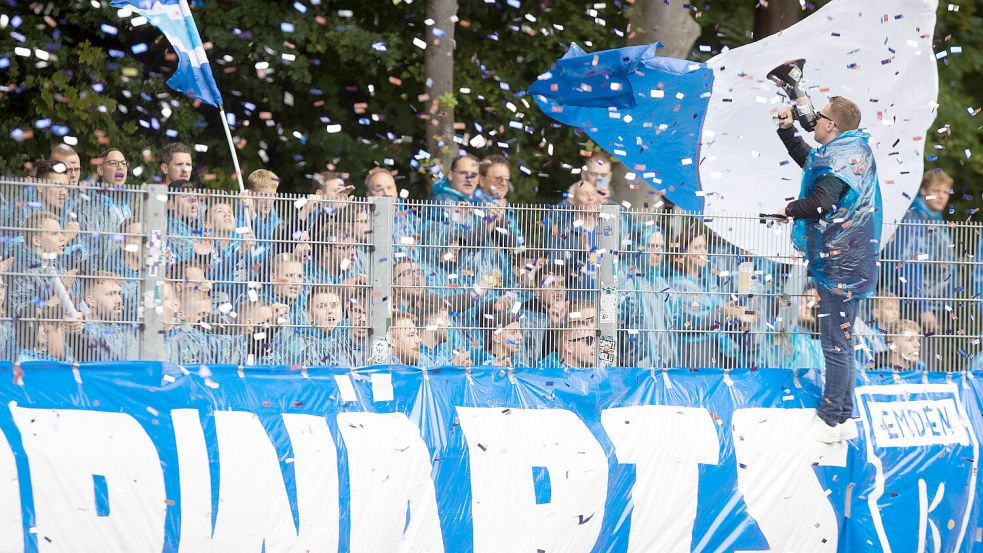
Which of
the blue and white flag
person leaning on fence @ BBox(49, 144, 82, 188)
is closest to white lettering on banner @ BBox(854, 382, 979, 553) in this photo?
the blue and white flag

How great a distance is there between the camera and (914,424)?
366 inches

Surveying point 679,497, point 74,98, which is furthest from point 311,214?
point 74,98

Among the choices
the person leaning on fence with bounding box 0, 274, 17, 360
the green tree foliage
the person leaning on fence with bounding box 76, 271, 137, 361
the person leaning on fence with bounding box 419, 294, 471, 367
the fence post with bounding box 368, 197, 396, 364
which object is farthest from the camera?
the green tree foliage

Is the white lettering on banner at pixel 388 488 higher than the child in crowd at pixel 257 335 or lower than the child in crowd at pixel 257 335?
lower

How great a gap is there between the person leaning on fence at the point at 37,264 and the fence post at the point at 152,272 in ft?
1.55

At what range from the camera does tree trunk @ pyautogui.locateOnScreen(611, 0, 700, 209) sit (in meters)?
14.7

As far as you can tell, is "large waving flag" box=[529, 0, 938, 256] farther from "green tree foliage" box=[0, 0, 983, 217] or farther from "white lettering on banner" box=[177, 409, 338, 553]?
"green tree foliage" box=[0, 0, 983, 217]

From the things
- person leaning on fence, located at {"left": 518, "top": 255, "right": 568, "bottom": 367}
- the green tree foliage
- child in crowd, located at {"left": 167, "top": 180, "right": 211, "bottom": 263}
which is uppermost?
the green tree foliage

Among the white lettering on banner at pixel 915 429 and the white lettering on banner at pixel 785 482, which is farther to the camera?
the white lettering on banner at pixel 915 429

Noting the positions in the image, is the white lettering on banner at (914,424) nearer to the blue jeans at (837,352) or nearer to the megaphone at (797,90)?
the blue jeans at (837,352)

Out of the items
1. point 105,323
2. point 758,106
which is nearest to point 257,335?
point 105,323

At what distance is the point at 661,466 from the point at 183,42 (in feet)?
15.0

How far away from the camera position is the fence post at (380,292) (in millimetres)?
8711

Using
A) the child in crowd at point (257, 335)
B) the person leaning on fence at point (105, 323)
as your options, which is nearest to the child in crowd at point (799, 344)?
the child in crowd at point (257, 335)
